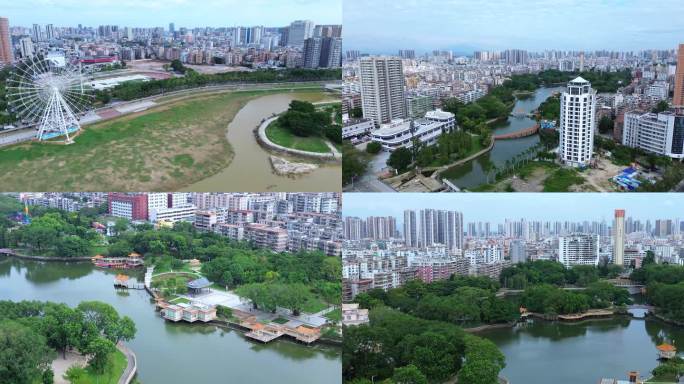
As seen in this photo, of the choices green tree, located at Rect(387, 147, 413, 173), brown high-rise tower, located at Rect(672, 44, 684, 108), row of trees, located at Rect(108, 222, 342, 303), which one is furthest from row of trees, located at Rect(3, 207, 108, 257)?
brown high-rise tower, located at Rect(672, 44, 684, 108)

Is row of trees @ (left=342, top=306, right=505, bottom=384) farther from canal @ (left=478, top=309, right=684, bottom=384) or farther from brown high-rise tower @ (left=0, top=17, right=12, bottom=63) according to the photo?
brown high-rise tower @ (left=0, top=17, right=12, bottom=63)

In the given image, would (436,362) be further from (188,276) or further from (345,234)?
(188,276)

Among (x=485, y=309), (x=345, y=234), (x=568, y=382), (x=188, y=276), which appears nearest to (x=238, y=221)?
(x=188, y=276)

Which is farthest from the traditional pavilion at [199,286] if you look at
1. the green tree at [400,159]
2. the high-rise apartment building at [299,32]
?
the green tree at [400,159]

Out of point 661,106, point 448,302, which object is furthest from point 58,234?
point 661,106

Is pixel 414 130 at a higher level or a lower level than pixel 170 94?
lower

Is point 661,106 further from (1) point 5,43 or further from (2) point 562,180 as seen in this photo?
(1) point 5,43
